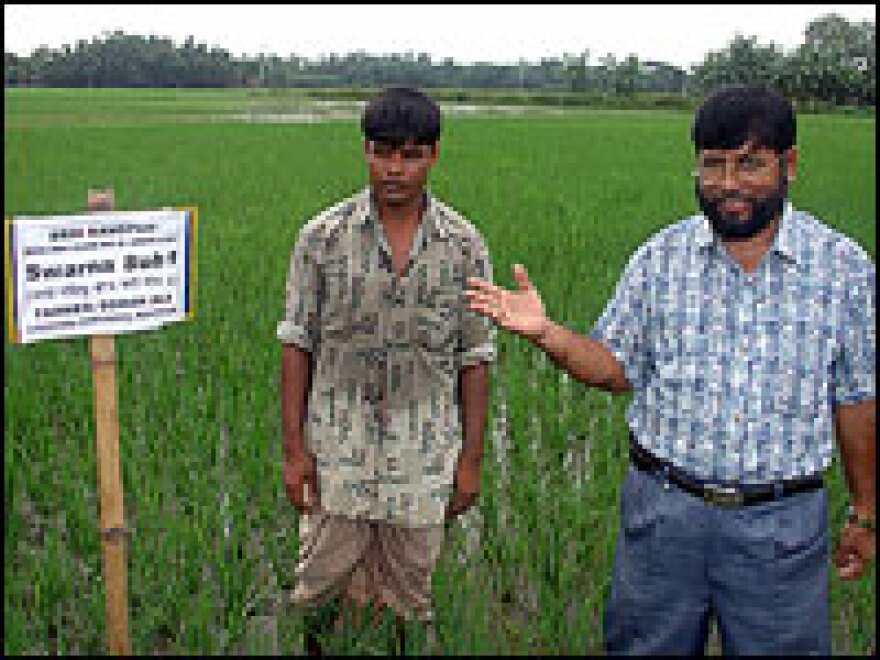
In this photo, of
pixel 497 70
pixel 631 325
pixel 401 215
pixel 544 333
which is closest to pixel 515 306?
pixel 544 333

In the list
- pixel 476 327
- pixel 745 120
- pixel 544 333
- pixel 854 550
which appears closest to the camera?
pixel 745 120

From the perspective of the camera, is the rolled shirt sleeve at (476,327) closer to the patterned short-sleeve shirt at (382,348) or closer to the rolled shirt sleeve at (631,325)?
the patterned short-sleeve shirt at (382,348)

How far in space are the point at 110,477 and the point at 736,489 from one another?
4.04 feet

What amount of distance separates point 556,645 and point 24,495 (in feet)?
5.67

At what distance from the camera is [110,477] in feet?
6.50

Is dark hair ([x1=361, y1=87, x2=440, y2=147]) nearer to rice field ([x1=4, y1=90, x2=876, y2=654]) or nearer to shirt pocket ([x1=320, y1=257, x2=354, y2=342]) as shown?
shirt pocket ([x1=320, y1=257, x2=354, y2=342])

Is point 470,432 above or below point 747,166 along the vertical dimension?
below

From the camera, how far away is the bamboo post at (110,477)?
1.94 m

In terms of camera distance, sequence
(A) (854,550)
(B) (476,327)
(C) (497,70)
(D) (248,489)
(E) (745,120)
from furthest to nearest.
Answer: (C) (497,70)
(D) (248,489)
(B) (476,327)
(A) (854,550)
(E) (745,120)

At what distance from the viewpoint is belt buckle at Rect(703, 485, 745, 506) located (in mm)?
1633

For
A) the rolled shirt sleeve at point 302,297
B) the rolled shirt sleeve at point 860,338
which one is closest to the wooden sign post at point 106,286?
the rolled shirt sleeve at point 302,297

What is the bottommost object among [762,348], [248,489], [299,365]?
[248,489]

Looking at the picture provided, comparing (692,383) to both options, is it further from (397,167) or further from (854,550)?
(397,167)

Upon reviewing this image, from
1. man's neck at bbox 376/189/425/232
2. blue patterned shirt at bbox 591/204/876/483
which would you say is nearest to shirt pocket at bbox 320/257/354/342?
man's neck at bbox 376/189/425/232
